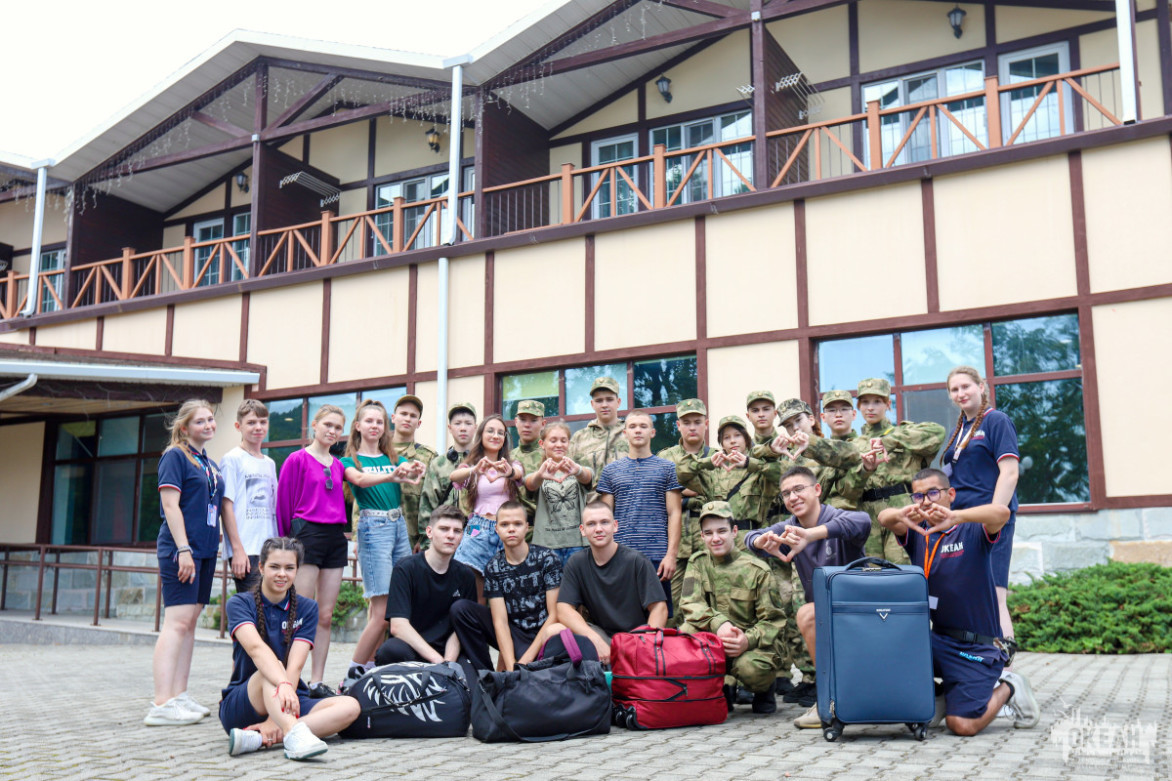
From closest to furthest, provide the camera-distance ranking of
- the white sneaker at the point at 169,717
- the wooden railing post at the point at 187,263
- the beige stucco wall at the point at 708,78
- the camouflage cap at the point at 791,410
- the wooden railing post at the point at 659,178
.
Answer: the white sneaker at the point at 169,717, the camouflage cap at the point at 791,410, the wooden railing post at the point at 659,178, the beige stucco wall at the point at 708,78, the wooden railing post at the point at 187,263

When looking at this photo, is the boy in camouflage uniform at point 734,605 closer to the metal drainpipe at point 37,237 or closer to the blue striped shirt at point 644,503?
the blue striped shirt at point 644,503

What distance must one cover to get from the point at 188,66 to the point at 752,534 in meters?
14.8

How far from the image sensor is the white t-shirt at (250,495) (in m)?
6.26

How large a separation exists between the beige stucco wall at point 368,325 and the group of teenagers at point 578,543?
8349 millimetres

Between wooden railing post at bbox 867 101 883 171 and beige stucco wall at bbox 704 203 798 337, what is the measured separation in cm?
112

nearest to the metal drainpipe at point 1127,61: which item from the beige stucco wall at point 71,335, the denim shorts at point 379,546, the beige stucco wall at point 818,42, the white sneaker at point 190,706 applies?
the beige stucco wall at point 818,42

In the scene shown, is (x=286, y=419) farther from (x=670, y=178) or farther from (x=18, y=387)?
(x=670, y=178)

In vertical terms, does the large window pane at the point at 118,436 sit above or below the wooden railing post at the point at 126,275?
below

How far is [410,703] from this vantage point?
17.5ft

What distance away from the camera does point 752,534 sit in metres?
5.85

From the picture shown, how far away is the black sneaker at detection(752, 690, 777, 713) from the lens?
5926mm

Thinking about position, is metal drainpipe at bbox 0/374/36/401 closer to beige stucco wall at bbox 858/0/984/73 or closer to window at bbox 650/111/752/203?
window at bbox 650/111/752/203

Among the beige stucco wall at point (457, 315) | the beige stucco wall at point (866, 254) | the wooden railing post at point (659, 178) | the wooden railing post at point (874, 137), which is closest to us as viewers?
the beige stucco wall at point (866, 254)

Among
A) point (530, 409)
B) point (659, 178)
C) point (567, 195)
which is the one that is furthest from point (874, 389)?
point (567, 195)
